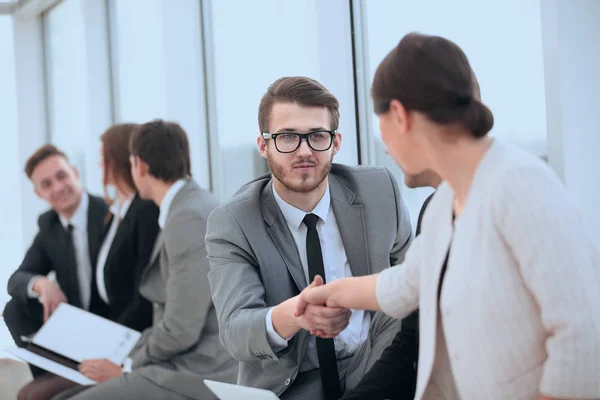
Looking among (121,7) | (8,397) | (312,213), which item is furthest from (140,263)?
(121,7)

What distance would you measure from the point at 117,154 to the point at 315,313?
106 inches

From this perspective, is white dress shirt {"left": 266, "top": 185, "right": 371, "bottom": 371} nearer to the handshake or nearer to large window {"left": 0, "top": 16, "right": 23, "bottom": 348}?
the handshake

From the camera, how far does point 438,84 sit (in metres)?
1.30

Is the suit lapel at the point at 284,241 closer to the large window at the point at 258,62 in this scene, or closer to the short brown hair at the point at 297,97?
the short brown hair at the point at 297,97

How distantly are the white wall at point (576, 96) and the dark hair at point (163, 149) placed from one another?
1686mm

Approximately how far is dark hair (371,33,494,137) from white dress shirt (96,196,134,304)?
287cm

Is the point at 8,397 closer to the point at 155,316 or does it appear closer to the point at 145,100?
the point at 155,316

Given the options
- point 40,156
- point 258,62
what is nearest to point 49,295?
point 40,156

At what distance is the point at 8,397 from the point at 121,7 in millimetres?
3436

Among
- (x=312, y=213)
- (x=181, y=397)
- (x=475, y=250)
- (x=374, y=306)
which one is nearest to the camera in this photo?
(x=475, y=250)

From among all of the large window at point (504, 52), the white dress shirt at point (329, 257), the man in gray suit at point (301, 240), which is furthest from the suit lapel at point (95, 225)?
the white dress shirt at point (329, 257)

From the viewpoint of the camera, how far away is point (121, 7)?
6555 millimetres

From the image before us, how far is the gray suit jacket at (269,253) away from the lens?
1.97 m

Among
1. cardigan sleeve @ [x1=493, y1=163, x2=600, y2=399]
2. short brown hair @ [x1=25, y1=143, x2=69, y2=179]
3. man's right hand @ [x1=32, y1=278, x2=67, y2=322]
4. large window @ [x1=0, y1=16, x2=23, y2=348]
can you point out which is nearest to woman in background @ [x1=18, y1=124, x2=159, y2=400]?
man's right hand @ [x1=32, y1=278, x2=67, y2=322]
